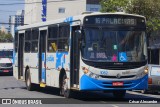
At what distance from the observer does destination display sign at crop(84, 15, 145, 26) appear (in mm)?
18094

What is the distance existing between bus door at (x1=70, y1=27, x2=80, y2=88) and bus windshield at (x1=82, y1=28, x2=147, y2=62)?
779 millimetres

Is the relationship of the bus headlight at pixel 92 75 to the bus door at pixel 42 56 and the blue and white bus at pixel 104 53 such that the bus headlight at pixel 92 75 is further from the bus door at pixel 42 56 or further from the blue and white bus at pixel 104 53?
the bus door at pixel 42 56

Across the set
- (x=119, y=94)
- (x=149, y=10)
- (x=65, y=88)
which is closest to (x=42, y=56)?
(x=65, y=88)

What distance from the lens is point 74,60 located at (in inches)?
740

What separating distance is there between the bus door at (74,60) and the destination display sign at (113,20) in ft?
3.39

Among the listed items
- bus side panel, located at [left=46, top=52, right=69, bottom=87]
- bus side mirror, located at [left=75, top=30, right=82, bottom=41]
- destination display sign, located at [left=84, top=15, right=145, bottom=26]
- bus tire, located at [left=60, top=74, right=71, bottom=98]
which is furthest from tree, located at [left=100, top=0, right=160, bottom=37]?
bus side mirror, located at [left=75, top=30, right=82, bottom=41]

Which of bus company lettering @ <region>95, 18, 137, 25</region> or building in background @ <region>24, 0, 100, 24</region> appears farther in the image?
building in background @ <region>24, 0, 100, 24</region>

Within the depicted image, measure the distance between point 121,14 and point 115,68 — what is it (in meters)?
2.14

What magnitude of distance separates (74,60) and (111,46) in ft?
5.66

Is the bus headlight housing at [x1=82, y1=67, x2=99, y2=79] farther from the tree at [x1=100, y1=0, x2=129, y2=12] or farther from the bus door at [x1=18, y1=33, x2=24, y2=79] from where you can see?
the tree at [x1=100, y1=0, x2=129, y2=12]

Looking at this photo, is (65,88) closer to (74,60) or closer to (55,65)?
(74,60)

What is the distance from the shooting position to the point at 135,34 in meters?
18.4

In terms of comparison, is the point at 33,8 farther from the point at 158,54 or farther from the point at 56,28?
the point at 56,28

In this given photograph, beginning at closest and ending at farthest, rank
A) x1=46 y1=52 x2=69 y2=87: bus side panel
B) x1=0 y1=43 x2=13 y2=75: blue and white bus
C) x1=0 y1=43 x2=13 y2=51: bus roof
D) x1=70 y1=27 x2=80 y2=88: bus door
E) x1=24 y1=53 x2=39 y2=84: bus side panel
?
1. x1=70 y1=27 x2=80 y2=88: bus door
2. x1=46 y1=52 x2=69 y2=87: bus side panel
3. x1=24 y1=53 x2=39 y2=84: bus side panel
4. x1=0 y1=43 x2=13 y2=75: blue and white bus
5. x1=0 y1=43 x2=13 y2=51: bus roof
